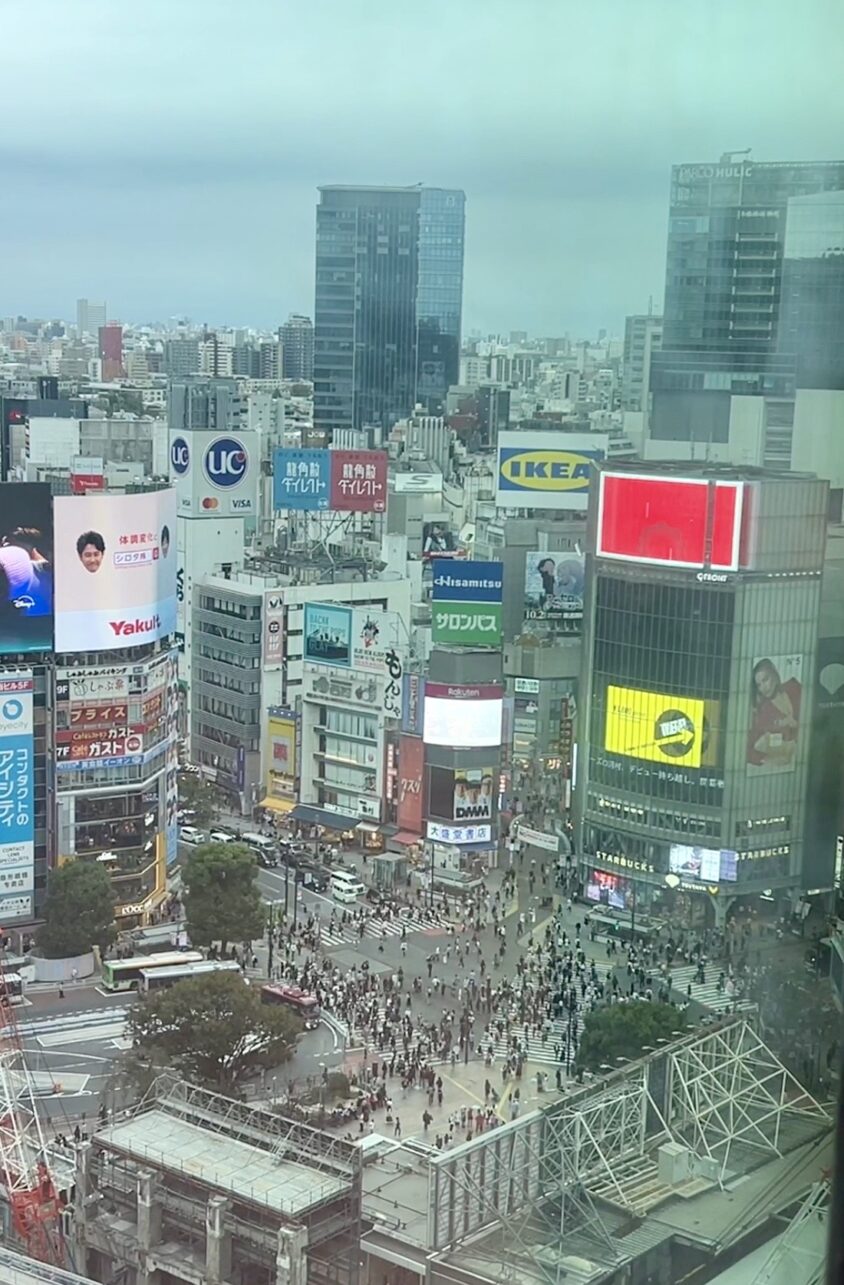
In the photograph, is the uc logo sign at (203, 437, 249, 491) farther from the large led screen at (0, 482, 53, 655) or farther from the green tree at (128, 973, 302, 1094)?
the green tree at (128, 973, 302, 1094)

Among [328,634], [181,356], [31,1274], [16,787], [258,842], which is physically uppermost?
[181,356]

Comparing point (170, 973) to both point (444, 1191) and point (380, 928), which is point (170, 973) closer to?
point (380, 928)

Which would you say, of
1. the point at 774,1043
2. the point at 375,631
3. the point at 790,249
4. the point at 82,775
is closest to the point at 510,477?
the point at 375,631

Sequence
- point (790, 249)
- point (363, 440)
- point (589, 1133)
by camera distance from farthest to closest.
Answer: point (363, 440) → point (790, 249) → point (589, 1133)

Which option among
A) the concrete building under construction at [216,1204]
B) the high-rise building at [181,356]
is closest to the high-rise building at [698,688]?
the concrete building under construction at [216,1204]

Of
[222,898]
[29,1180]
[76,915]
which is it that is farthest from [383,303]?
[29,1180]

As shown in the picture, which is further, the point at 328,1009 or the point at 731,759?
the point at 731,759

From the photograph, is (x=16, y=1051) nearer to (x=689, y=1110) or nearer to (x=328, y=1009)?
(x=328, y=1009)
